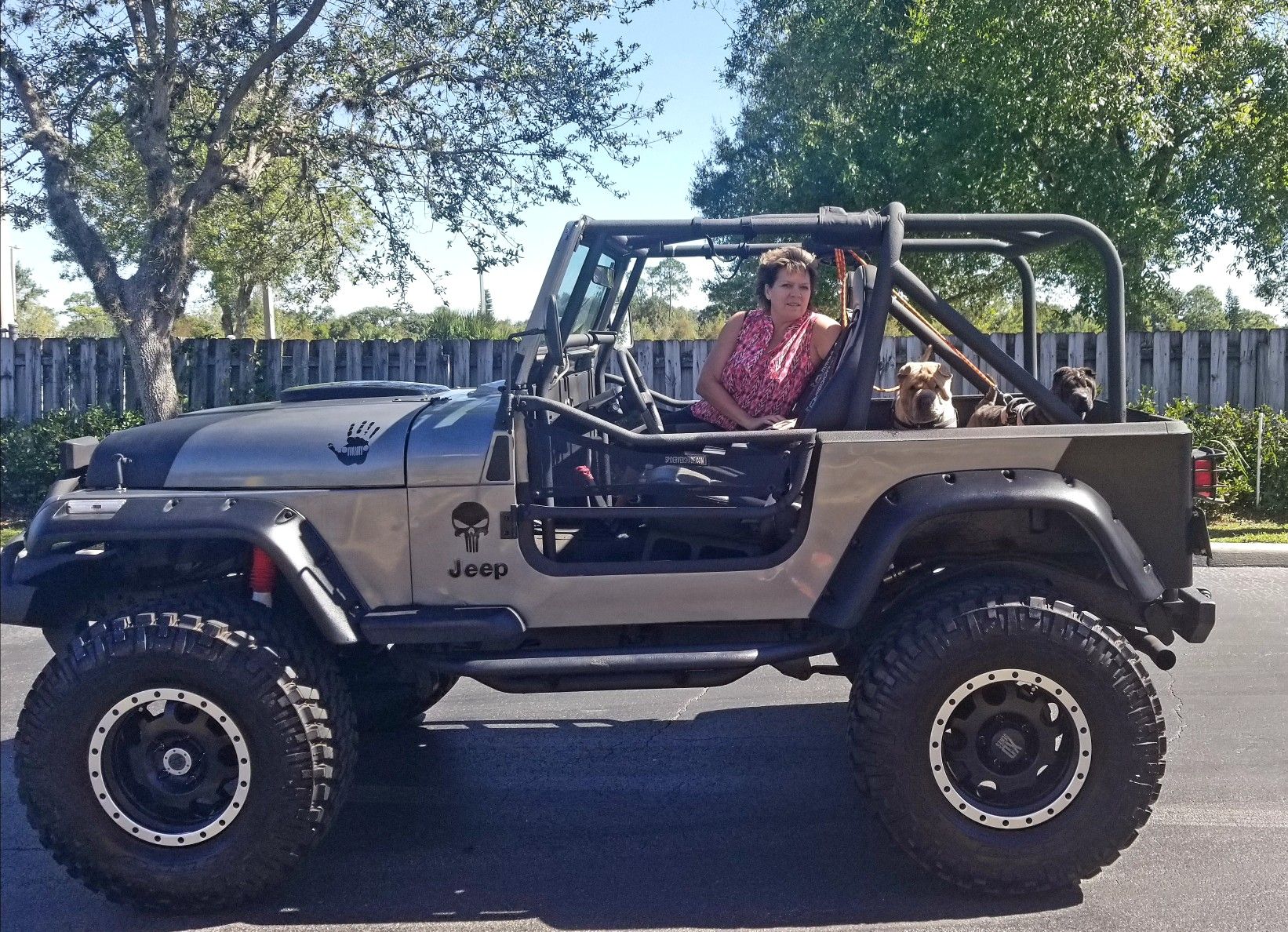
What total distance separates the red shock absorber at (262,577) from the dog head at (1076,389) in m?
2.82

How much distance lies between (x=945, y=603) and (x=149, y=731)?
2.50 metres

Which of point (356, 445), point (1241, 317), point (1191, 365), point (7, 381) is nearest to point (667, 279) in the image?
point (356, 445)

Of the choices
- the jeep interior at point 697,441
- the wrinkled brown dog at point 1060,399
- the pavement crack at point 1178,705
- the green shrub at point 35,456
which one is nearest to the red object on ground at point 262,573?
the jeep interior at point 697,441

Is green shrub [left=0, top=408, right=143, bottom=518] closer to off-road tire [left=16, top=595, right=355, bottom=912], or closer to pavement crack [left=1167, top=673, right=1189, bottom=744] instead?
off-road tire [left=16, top=595, right=355, bottom=912]

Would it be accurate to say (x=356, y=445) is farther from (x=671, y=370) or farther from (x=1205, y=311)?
(x=1205, y=311)

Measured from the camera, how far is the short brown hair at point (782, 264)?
14.4 ft

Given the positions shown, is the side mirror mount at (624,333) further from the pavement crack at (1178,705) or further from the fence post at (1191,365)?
the fence post at (1191,365)

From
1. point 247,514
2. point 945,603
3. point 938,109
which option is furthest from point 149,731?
point 938,109

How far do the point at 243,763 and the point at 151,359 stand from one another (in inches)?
387

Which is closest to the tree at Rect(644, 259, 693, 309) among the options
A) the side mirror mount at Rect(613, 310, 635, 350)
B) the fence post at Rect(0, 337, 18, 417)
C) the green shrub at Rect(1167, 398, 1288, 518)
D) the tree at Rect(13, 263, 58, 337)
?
the side mirror mount at Rect(613, 310, 635, 350)

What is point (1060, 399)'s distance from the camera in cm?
427

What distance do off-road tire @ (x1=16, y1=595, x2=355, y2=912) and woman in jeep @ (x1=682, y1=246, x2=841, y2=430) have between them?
188cm

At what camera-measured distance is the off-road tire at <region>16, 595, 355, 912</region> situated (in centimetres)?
351

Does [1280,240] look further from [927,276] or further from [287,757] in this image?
[287,757]
